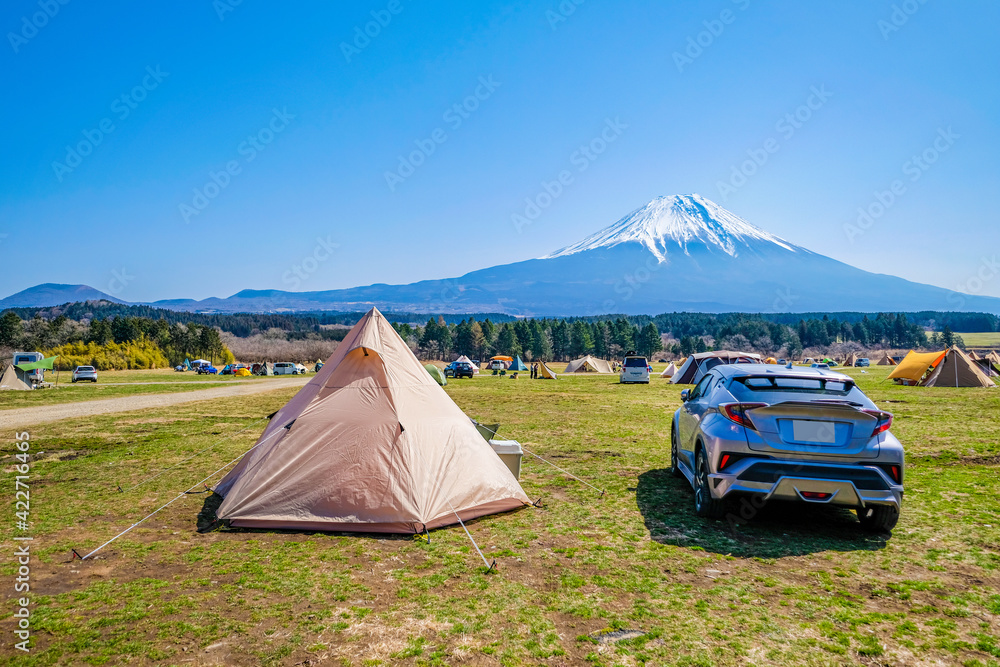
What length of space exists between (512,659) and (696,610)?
1.56 metres

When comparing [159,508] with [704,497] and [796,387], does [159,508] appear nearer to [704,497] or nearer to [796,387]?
[704,497]

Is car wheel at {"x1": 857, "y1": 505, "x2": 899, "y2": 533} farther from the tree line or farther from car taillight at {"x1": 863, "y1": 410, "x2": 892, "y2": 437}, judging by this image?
the tree line

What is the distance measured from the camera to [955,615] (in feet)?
14.2

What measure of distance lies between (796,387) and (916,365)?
3063cm

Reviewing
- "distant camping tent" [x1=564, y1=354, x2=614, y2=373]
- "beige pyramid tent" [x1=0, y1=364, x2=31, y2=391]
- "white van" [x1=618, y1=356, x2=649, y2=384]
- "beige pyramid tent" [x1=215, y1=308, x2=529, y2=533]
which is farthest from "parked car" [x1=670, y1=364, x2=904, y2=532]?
"distant camping tent" [x1=564, y1=354, x2=614, y2=373]

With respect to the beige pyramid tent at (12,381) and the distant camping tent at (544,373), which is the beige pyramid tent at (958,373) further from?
the beige pyramid tent at (12,381)

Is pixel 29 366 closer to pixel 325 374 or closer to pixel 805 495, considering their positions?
pixel 325 374

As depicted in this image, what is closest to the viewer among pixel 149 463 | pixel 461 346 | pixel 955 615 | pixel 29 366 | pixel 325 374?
pixel 955 615

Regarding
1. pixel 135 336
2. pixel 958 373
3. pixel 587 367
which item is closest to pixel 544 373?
pixel 587 367

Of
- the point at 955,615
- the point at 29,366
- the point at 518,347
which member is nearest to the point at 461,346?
the point at 518,347

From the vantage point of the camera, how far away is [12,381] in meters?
34.1

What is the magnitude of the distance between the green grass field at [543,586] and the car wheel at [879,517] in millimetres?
201

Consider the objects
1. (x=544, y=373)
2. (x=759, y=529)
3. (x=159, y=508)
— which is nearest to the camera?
(x=759, y=529)

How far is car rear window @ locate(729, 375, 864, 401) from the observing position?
21.0ft
